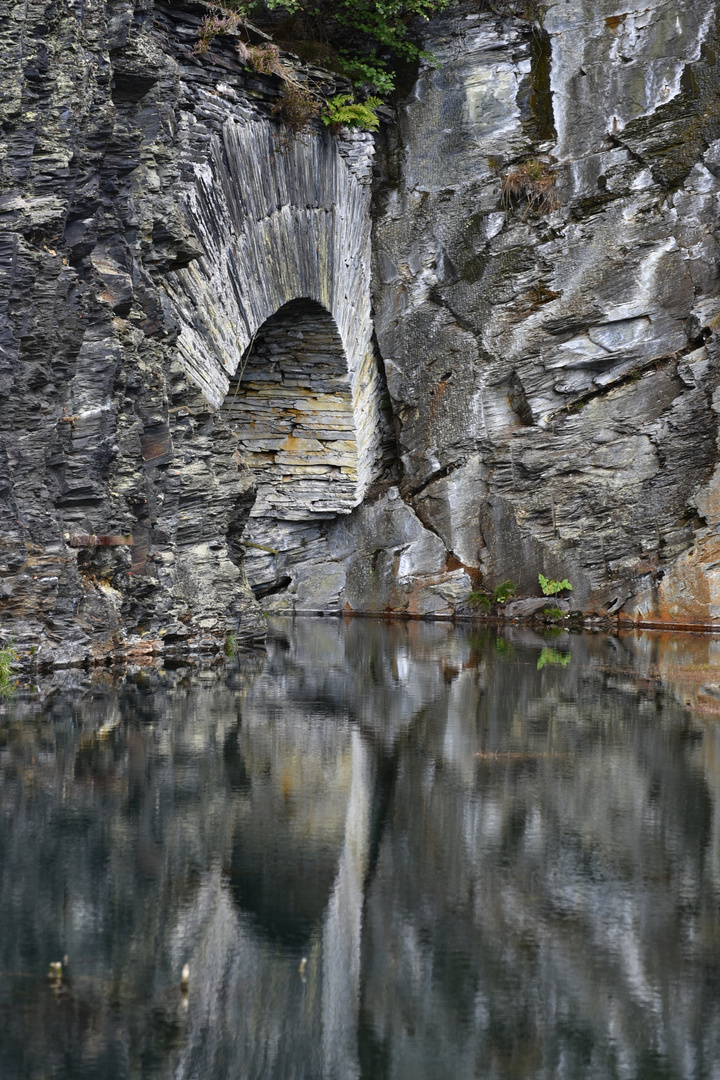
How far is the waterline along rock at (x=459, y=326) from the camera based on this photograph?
14.3 m

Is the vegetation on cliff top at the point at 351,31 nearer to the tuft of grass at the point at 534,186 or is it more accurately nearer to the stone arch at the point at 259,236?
the stone arch at the point at 259,236

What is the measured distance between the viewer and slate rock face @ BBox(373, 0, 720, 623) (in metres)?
18.4

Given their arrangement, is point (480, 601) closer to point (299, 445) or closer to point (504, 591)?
point (504, 591)

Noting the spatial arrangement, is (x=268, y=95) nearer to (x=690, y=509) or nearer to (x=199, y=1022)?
(x=690, y=509)

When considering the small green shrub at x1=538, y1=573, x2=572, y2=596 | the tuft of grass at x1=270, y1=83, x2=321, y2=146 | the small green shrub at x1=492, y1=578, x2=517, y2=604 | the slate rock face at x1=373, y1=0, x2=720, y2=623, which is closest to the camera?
the tuft of grass at x1=270, y1=83, x2=321, y2=146

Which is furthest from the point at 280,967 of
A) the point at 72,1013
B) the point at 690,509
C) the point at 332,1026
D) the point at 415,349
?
the point at 415,349

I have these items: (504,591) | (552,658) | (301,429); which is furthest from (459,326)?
(552,658)

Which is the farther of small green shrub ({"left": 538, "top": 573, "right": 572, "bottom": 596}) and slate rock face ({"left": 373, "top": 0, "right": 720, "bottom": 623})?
small green shrub ({"left": 538, "top": 573, "right": 572, "bottom": 596})

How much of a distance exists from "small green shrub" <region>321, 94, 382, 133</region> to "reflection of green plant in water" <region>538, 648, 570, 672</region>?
8.91 meters

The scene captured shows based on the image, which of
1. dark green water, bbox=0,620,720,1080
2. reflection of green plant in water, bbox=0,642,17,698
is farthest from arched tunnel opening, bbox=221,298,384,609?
dark green water, bbox=0,620,720,1080

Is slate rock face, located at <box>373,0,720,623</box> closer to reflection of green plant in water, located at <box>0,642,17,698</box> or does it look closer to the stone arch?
the stone arch

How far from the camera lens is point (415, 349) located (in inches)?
798

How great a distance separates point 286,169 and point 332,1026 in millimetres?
14367

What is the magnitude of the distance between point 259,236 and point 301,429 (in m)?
5.45
